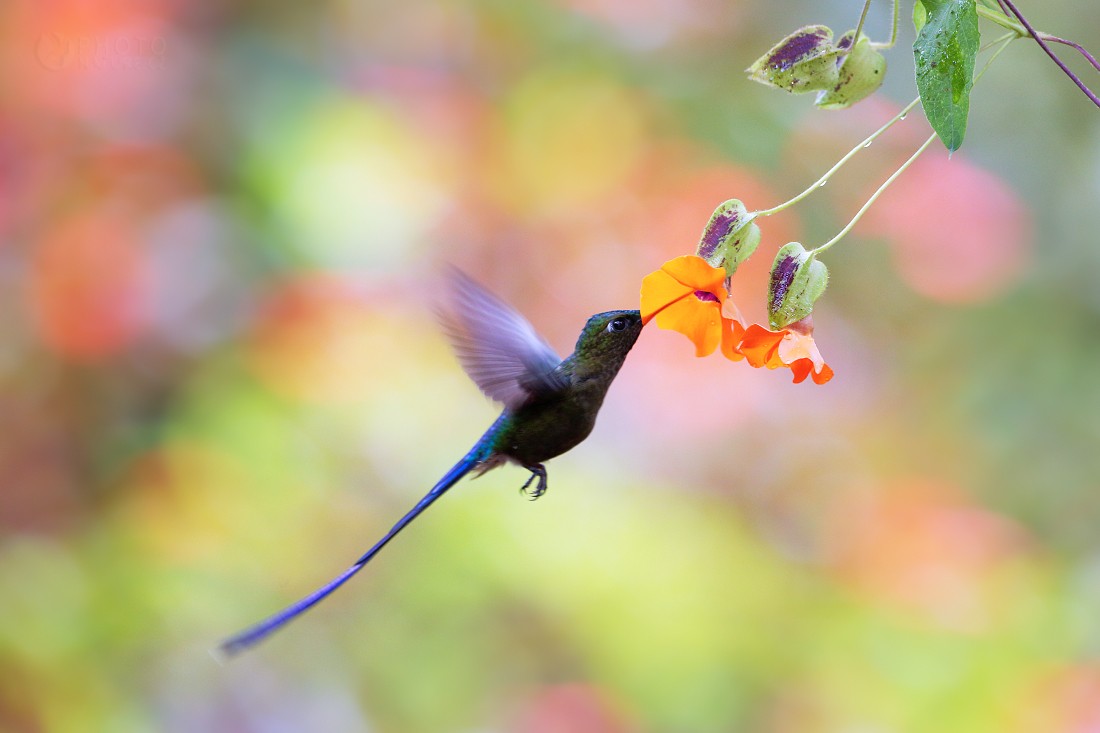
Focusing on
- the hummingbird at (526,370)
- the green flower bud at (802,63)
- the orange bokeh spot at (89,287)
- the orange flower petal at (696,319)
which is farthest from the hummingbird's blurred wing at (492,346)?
the orange bokeh spot at (89,287)

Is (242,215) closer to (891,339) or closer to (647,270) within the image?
(647,270)

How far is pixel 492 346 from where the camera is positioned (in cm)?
85

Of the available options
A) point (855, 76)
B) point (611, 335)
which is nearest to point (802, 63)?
point (855, 76)

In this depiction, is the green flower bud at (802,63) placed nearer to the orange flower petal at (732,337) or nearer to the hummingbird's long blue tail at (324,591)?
the orange flower petal at (732,337)

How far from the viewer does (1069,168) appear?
2455mm

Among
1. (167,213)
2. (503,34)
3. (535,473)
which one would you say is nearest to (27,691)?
(167,213)

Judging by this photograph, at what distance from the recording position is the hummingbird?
84 centimetres

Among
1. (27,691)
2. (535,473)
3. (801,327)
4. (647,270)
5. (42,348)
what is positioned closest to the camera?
(801,327)

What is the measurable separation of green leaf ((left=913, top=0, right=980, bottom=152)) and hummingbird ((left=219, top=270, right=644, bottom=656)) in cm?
28

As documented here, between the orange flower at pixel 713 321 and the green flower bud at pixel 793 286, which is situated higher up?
the green flower bud at pixel 793 286

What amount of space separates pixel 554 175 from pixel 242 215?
0.71m

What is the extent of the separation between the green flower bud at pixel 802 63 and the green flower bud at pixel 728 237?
0.31 feet

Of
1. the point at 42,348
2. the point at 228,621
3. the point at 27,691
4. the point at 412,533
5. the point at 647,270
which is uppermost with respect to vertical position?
the point at 647,270

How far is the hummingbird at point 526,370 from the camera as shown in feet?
2.75
